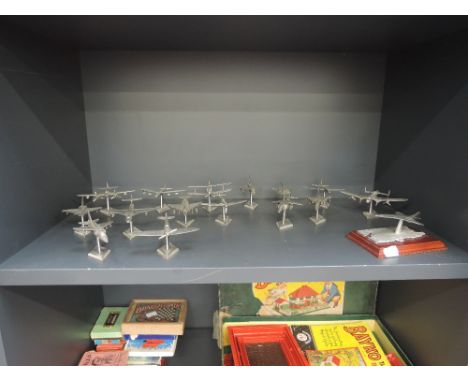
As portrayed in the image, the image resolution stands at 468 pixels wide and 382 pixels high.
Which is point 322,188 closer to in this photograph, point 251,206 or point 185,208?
point 251,206

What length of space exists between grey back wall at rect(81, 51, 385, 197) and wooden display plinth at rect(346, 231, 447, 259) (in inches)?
17.1

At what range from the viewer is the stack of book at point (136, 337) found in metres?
1.06

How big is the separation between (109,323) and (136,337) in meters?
0.14

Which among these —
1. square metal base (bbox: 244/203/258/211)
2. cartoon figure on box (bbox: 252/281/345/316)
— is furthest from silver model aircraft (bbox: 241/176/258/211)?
cartoon figure on box (bbox: 252/281/345/316)

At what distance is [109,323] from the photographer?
3.76 ft

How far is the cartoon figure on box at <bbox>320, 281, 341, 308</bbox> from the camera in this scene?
3.85 ft

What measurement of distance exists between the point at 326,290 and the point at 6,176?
Result: 1121 mm

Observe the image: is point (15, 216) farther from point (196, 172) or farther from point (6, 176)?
point (196, 172)

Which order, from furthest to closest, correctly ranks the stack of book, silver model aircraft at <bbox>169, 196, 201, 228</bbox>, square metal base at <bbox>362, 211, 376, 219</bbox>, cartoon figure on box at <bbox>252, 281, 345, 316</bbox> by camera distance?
1. cartoon figure on box at <bbox>252, 281, 345, 316</bbox>
2. the stack of book
3. square metal base at <bbox>362, 211, 376, 219</bbox>
4. silver model aircraft at <bbox>169, 196, 201, 228</bbox>

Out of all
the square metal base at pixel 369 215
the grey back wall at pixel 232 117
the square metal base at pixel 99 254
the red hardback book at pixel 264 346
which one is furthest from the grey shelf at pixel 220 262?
the red hardback book at pixel 264 346

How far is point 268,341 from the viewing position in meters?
1.13

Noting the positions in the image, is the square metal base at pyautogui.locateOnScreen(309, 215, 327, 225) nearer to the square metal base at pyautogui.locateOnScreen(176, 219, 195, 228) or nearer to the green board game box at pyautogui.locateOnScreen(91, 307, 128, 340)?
the square metal base at pyautogui.locateOnScreen(176, 219, 195, 228)

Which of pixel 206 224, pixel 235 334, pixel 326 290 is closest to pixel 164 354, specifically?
pixel 235 334

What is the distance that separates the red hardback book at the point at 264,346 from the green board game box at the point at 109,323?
44cm
